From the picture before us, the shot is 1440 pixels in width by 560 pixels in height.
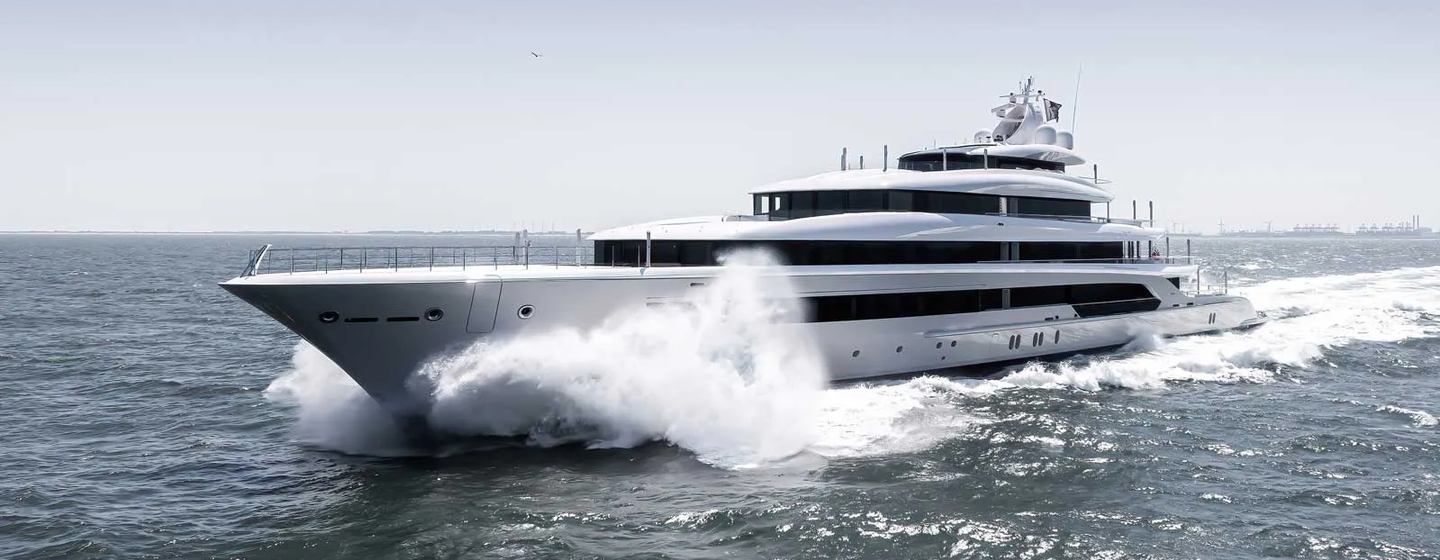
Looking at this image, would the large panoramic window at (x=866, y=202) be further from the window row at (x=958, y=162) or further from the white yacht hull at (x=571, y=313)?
the window row at (x=958, y=162)

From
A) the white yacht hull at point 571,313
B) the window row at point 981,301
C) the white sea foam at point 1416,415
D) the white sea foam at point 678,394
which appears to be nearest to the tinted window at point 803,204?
the white yacht hull at point 571,313

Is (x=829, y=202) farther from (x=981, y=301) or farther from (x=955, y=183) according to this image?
(x=981, y=301)

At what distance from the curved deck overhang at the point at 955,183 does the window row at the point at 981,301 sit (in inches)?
95.2

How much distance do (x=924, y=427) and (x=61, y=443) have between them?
1529 centimetres

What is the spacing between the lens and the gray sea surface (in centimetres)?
1205

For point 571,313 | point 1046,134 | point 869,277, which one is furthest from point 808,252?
point 1046,134

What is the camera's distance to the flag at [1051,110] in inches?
1221

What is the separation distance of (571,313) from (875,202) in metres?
8.20

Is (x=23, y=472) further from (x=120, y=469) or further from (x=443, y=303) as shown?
(x=443, y=303)

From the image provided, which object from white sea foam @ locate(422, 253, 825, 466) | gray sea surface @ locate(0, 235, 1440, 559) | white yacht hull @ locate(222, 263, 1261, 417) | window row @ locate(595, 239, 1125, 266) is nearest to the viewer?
gray sea surface @ locate(0, 235, 1440, 559)

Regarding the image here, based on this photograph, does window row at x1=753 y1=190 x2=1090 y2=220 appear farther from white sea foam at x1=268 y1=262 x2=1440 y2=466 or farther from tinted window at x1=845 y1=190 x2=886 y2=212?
white sea foam at x1=268 y1=262 x2=1440 y2=466

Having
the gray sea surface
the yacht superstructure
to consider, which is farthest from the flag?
the gray sea surface

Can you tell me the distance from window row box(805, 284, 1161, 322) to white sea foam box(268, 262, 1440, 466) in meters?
1.23

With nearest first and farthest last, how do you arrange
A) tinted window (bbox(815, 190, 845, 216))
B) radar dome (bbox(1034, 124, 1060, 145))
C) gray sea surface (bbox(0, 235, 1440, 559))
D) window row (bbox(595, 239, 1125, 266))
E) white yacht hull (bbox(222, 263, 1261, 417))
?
gray sea surface (bbox(0, 235, 1440, 559)) → white yacht hull (bbox(222, 263, 1261, 417)) → window row (bbox(595, 239, 1125, 266)) → tinted window (bbox(815, 190, 845, 216)) → radar dome (bbox(1034, 124, 1060, 145))
